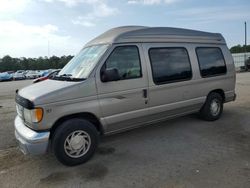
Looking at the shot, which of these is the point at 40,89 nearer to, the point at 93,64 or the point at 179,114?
the point at 93,64

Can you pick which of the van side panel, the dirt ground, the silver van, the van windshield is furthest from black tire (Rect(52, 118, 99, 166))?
the van side panel

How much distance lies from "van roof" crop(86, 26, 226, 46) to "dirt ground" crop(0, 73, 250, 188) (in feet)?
6.83

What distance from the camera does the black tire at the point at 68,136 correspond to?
4.24 meters

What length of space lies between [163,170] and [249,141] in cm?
218

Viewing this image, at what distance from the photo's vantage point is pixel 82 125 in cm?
443

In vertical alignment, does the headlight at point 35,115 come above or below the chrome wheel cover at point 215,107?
above

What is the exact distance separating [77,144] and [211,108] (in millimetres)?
3796

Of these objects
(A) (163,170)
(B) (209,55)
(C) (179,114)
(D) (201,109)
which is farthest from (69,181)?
(B) (209,55)

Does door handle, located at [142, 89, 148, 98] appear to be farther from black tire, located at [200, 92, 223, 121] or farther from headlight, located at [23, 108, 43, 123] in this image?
black tire, located at [200, 92, 223, 121]

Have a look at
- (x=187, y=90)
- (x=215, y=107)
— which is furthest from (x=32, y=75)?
(x=187, y=90)

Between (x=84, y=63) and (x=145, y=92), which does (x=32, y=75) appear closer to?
(x=84, y=63)

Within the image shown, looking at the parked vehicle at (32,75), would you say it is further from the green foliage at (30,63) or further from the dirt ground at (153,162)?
the dirt ground at (153,162)

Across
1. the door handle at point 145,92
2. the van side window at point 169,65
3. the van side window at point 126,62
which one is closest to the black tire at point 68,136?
the van side window at point 126,62

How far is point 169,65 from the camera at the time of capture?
5.66m
